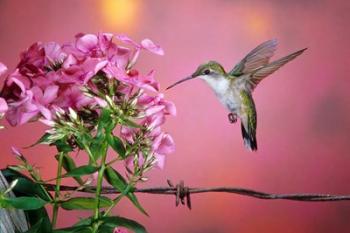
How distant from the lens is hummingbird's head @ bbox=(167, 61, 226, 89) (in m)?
1.24

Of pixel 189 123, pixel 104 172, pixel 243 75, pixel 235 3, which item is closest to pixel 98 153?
pixel 104 172

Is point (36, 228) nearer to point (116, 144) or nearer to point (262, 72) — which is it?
point (116, 144)

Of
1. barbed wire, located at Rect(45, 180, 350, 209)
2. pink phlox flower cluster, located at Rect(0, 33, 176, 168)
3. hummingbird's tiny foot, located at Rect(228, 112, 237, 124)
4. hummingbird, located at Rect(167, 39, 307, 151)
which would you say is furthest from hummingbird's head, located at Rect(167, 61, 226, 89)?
pink phlox flower cluster, located at Rect(0, 33, 176, 168)

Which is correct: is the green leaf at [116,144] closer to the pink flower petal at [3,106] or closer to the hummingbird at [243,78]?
the pink flower petal at [3,106]

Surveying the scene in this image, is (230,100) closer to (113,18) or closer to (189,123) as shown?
(189,123)

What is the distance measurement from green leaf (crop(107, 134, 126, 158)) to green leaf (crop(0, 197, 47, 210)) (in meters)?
0.08

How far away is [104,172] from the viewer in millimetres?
517

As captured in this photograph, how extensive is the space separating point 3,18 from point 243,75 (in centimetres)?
67

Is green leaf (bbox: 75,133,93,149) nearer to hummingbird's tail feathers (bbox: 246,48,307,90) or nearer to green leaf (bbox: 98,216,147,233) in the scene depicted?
green leaf (bbox: 98,216,147,233)

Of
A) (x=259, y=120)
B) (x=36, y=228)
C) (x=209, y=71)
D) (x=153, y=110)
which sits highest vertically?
(x=209, y=71)

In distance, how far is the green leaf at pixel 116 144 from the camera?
49 centimetres

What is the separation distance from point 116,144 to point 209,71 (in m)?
0.80

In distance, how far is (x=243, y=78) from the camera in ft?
3.98

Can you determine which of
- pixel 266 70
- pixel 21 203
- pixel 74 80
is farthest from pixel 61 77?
A: pixel 266 70
